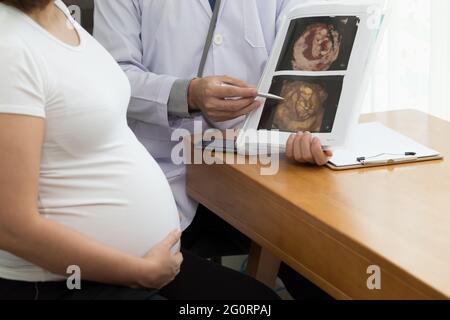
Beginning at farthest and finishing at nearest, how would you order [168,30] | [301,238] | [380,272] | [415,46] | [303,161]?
1. [415,46]
2. [168,30]
3. [303,161]
4. [301,238]
5. [380,272]

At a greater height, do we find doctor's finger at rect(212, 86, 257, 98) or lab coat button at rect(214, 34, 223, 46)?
lab coat button at rect(214, 34, 223, 46)

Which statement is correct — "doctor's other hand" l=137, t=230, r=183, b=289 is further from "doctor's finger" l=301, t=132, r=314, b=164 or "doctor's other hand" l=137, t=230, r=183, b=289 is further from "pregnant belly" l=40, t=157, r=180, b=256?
"doctor's finger" l=301, t=132, r=314, b=164

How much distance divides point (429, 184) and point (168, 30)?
60cm

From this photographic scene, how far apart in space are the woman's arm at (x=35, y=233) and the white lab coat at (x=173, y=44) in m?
0.44

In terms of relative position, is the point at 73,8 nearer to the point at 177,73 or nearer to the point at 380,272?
the point at 177,73

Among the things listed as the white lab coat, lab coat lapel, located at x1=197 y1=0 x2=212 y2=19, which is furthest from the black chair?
lab coat lapel, located at x1=197 y1=0 x2=212 y2=19

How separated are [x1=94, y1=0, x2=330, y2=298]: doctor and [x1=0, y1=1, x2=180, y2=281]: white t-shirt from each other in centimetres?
32

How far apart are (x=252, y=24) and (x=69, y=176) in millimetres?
614

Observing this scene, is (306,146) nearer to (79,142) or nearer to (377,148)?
(377,148)

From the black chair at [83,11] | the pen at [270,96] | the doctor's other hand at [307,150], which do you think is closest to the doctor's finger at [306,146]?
the doctor's other hand at [307,150]

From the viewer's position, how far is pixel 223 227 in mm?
1370

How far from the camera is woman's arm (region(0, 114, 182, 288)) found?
771 millimetres

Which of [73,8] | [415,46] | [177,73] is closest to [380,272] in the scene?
[177,73]

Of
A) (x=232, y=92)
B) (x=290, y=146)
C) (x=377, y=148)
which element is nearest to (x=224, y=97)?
(x=232, y=92)
